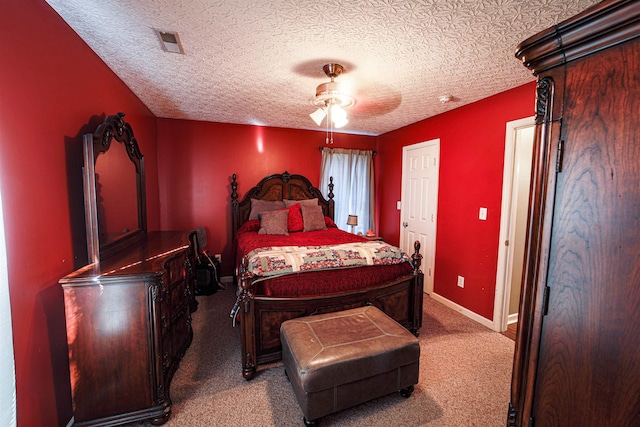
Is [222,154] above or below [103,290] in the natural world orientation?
above

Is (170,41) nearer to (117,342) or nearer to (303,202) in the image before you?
(117,342)

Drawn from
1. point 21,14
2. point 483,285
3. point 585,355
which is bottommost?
point 483,285

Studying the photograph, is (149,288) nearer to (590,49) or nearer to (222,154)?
(590,49)

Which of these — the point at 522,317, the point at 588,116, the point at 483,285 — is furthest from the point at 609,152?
the point at 483,285

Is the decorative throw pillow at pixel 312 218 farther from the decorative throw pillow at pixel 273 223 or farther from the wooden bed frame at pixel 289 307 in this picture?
the wooden bed frame at pixel 289 307

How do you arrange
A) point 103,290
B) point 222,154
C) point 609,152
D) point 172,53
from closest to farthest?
point 609,152 → point 103,290 → point 172,53 → point 222,154

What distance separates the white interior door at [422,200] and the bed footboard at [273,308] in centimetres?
138

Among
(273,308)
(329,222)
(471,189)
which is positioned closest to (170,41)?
(273,308)

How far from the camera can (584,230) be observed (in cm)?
72

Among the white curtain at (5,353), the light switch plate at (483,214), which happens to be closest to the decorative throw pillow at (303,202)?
the light switch plate at (483,214)

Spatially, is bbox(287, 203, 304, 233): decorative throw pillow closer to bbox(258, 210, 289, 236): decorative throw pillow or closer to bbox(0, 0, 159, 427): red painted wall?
bbox(258, 210, 289, 236): decorative throw pillow

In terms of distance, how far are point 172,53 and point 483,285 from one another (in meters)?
3.63

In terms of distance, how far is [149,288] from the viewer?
1.61 metres

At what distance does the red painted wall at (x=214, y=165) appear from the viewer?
3881 mm
